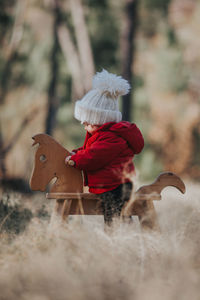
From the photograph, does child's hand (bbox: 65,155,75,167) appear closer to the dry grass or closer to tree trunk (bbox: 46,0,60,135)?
the dry grass

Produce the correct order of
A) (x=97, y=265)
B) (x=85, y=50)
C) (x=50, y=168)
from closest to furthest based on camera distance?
(x=97, y=265) → (x=50, y=168) → (x=85, y=50)

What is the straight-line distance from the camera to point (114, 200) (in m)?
3.32

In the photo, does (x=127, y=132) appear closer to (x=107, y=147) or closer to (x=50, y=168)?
(x=107, y=147)

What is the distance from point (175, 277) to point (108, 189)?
1076 millimetres

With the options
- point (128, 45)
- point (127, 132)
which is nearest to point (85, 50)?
point (128, 45)

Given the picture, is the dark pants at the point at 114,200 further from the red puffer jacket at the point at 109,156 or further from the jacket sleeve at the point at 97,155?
the jacket sleeve at the point at 97,155

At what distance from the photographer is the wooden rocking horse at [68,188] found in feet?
10.9

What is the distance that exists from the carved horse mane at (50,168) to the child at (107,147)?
0.09 meters

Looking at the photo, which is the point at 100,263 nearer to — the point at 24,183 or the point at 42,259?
the point at 42,259

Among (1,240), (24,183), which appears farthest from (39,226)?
(24,183)

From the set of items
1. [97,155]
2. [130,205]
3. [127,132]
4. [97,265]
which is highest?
[127,132]

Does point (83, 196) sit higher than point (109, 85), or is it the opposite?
point (109, 85)

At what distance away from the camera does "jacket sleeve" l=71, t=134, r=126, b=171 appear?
3264 mm

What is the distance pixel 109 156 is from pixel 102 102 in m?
0.47
